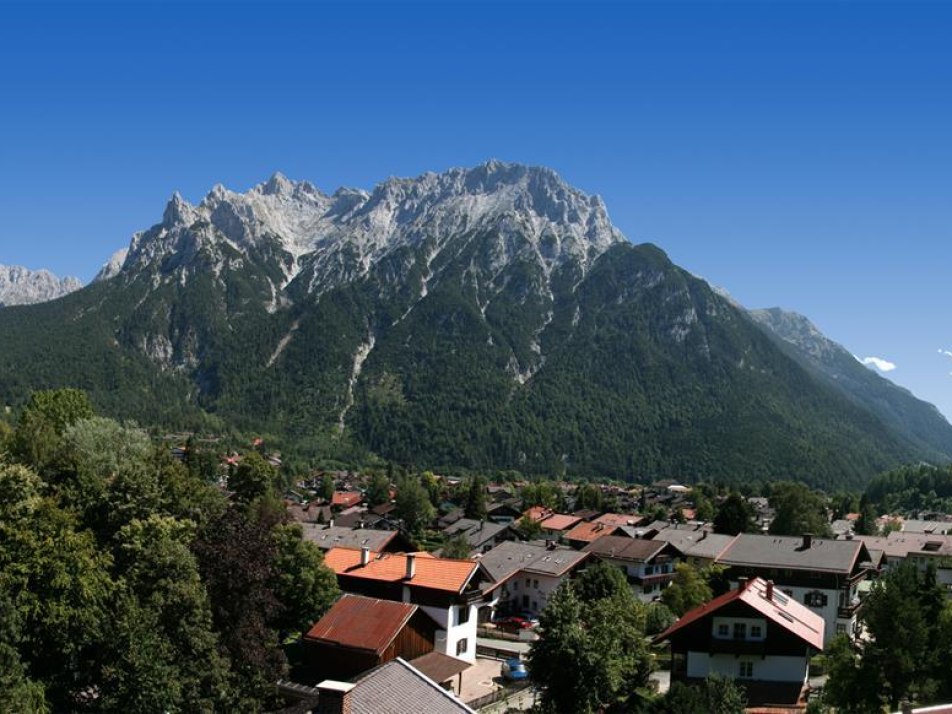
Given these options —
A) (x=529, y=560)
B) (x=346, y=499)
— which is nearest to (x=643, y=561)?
(x=529, y=560)

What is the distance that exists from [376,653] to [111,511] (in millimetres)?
14135

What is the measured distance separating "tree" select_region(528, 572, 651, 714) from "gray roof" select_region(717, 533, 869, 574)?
25238 mm

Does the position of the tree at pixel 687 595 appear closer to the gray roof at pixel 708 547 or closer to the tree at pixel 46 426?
the gray roof at pixel 708 547

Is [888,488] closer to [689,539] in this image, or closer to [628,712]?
[689,539]

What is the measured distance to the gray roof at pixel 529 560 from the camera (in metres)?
70.1

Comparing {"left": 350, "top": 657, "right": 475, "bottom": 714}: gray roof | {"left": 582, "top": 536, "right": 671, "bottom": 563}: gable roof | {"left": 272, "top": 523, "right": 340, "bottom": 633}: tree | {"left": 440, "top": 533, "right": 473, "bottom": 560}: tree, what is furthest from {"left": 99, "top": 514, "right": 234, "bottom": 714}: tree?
{"left": 582, "top": 536, "right": 671, "bottom": 563}: gable roof

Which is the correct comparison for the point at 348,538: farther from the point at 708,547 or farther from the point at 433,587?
the point at 708,547

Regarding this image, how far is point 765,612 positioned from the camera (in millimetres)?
39781

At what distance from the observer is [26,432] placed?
A: 51.1m

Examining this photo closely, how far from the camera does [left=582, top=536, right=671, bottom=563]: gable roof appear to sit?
7269 cm

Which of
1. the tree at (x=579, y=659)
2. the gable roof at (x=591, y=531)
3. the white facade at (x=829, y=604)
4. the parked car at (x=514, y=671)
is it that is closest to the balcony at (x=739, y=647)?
the tree at (x=579, y=659)

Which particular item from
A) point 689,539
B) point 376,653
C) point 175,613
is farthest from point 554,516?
point 175,613

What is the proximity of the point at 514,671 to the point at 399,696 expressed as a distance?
24.4 metres

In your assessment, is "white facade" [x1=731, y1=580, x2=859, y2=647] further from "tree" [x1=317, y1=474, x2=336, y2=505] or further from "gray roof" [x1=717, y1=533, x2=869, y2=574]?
"tree" [x1=317, y1=474, x2=336, y2=505]
